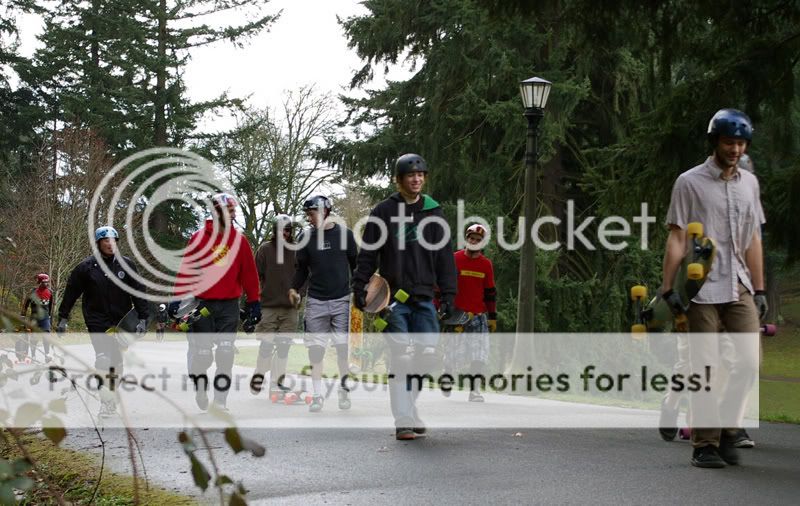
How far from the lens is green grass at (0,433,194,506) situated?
5.71 metres

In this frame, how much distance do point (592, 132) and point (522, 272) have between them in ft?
38.9

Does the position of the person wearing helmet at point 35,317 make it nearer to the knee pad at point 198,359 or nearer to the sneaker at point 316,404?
the knee pad at point 198,359

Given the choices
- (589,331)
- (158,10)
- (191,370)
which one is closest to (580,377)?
(589,331)

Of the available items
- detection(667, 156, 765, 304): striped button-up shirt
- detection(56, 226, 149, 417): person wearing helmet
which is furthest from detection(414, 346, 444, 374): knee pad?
detection(56, 226, 149, 417): person wearing helmet

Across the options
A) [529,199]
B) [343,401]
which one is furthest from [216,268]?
[529,199]

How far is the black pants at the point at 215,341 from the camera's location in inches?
394

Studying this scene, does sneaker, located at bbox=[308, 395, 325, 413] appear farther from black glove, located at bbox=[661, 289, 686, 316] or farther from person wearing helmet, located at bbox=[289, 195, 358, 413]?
black glove, located at bbox=[661, 289, 686, 316]

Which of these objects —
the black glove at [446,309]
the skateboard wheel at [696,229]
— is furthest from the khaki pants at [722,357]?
the black glove at [446,309]

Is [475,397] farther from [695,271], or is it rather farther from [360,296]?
[695,271]

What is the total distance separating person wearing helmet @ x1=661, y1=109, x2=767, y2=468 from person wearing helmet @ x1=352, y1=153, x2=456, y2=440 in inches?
78.0

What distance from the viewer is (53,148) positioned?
42656 mm

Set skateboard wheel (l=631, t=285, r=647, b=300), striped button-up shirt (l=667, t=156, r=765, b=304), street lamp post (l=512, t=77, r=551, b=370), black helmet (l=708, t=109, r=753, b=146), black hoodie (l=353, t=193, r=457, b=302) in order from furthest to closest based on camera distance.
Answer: street lamp post (l=512, t=77, r=551, b=370)
black hoodie (l=353, t=193, r=457, b=302)
skateboard wheel (l=631, t=285, r=647, b=300)
striped button-up shirt (l=667, t=156, r=765, b=304)
black helmet (l=708, t=109, r=753, b=146)

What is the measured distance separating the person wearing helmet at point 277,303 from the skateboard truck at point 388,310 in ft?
11.9

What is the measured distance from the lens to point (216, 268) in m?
10.0
